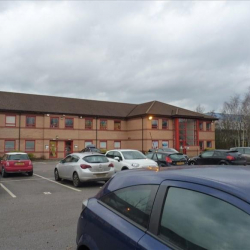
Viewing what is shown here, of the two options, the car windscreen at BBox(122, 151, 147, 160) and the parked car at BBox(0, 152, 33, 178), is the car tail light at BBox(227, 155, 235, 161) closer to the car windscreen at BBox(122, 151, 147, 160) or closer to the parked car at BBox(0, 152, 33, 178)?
the car windscreen at BBox(122, 151, 147, 160)

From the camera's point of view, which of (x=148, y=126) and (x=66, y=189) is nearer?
(x=66, y=189)

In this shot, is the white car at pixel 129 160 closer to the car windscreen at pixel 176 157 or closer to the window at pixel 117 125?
the car windscreen at pixel 176 157

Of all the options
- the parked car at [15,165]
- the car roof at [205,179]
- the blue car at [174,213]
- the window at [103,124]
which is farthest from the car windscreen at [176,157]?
the window at [103,124]

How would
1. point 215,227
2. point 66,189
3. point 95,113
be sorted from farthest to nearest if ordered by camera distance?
point 95,113
point 66,189
point 215,227

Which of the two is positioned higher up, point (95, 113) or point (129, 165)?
point (95, 113)

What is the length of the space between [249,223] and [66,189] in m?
9.86

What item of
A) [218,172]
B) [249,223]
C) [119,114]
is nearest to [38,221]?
[218,172]

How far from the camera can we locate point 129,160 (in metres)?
13.3

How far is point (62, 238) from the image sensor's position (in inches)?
202

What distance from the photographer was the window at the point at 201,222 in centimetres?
174

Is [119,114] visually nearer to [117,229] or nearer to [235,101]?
[235,101]

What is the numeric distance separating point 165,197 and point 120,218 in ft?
1.84

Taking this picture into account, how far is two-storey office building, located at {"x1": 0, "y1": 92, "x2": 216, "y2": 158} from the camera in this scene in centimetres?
3472

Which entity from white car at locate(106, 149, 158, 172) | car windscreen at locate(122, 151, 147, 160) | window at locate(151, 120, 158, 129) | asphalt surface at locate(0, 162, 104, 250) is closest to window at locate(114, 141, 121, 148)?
window at locate(151, 120, 158, 129)
